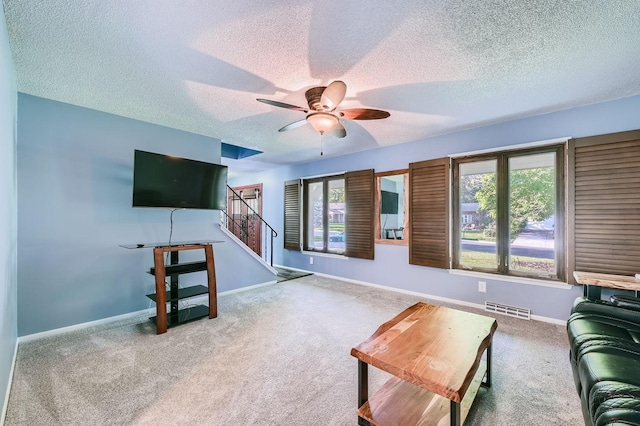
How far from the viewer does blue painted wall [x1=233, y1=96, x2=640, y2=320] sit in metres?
2.90

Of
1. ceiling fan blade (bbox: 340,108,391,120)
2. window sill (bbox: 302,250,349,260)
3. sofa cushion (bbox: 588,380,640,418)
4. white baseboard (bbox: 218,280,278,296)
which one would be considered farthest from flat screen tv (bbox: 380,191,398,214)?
sofa cushion (bbox: 588,380,640,418)

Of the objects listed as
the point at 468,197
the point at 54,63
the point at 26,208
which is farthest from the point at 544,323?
the point at 26,208

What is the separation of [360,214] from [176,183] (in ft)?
9.99

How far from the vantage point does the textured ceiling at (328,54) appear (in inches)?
64.0

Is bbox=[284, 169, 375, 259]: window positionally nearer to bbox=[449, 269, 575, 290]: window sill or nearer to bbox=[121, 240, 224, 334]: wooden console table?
bbox=[449, 269, 575, 290]: window sill

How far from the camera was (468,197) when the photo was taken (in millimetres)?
3809

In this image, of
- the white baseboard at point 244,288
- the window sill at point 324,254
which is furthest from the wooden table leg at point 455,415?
the window sill at point 324,254

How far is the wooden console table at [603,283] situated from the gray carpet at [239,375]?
1.96 feet

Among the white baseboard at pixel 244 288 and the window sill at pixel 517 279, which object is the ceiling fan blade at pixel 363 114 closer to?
the window sill at pixel 517 279

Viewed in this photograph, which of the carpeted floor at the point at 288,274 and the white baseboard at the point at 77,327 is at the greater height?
the white baseboard at the point at 77,327

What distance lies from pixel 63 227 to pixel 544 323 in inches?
219

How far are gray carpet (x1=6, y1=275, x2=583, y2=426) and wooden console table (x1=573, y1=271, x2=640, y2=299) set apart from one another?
1.96 feet

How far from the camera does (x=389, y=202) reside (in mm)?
4984

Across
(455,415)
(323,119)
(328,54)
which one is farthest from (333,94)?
(455,415)
